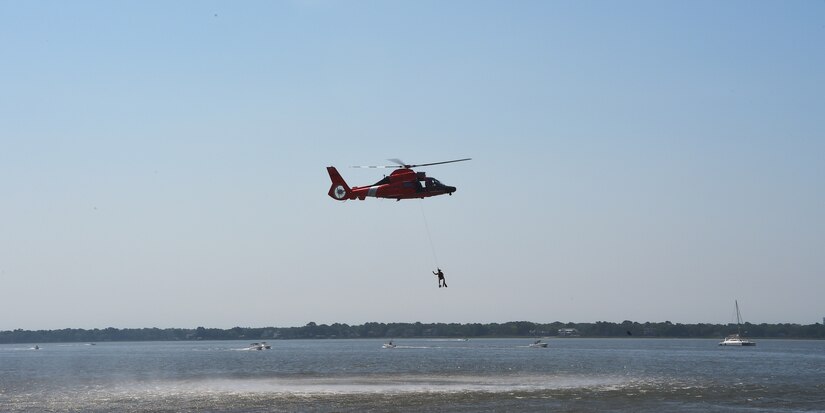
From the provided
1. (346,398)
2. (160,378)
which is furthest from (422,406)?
(160,378)

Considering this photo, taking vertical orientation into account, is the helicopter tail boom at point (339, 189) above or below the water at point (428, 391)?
above

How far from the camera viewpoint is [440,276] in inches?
1938

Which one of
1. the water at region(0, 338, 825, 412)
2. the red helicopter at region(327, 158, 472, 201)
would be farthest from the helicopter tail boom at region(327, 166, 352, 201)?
the water at region(0, 338, 825, 412)

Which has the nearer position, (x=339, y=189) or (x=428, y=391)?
(x=339, y=189)

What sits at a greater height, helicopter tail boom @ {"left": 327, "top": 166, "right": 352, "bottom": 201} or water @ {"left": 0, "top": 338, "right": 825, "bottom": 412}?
helicopter tail boom @ {"left": 327, "top": 166, "right": 352, "bottom": 201}

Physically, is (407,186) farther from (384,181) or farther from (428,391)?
(428,391)

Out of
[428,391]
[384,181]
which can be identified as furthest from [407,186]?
[428,391]

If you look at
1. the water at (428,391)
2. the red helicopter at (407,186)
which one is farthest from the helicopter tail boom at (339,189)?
the water at (428,391)

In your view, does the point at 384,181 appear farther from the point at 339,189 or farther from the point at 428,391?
the point at 428,391

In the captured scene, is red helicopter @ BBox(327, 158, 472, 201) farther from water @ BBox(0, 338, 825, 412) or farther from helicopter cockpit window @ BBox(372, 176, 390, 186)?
water @ BBox(0, 338, 825, 412)

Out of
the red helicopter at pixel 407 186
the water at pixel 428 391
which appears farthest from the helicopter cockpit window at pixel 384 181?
the water at pixel 428 391

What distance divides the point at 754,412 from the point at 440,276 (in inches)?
781

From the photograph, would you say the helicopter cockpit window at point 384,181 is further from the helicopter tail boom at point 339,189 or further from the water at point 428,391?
the water at point 428,391

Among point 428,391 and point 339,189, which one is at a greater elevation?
point 339,189
